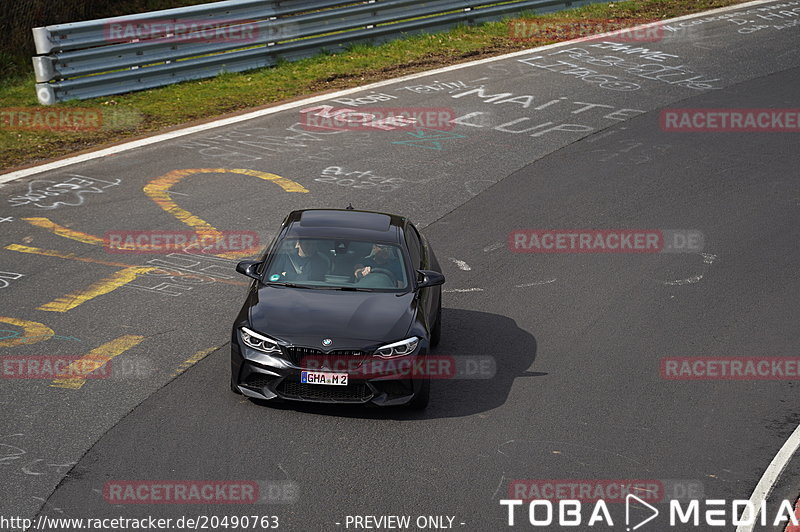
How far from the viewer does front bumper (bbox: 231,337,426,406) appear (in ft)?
29.5

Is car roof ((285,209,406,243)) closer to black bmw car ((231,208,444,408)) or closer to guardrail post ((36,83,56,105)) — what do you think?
black bmw car ((231,208,444,408))

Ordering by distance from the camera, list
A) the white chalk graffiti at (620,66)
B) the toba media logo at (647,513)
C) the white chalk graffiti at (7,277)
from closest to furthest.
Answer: the toba media logo at (647,513), the white chalk graffiti at (7,277), the white chalk graffiti at (620,66)

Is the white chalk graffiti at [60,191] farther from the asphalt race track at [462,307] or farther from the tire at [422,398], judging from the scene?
Answer: the tire at [422,398]

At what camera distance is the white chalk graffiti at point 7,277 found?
1206 centimetres

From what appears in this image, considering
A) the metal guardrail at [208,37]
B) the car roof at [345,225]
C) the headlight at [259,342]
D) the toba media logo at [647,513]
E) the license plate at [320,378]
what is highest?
the metal guardrail at [208,37]

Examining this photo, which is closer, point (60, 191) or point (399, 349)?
point (399, 349)

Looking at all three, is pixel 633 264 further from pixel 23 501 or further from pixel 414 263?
pixel 23 501

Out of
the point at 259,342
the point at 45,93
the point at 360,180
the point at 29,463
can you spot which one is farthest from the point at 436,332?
the point at 45,93

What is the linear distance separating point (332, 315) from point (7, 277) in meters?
5.15

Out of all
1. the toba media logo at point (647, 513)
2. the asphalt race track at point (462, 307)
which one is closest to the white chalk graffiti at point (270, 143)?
the asphalt race track at point (462, 307)

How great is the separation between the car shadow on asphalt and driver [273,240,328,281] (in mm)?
1406

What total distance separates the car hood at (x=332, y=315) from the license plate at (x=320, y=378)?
244 mm

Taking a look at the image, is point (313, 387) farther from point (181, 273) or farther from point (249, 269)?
point (181, 273)

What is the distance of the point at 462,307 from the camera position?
39.3 feet
